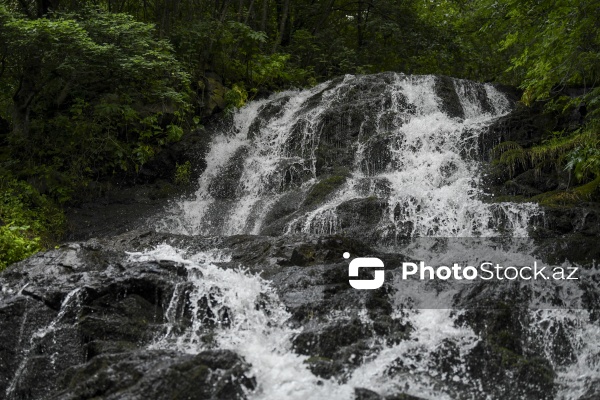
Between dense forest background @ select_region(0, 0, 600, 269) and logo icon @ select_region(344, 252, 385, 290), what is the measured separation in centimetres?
387

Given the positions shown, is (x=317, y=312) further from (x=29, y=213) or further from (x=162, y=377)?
(x=29, y=213)

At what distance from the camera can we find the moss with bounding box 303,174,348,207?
11.5m

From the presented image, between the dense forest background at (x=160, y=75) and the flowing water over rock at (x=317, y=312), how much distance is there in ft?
6.79

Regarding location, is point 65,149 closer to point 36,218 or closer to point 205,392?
point 36,218

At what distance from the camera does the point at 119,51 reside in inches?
498

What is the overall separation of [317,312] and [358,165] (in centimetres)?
633

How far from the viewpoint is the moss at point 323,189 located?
11.5 meters

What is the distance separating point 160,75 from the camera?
1402 centimetres

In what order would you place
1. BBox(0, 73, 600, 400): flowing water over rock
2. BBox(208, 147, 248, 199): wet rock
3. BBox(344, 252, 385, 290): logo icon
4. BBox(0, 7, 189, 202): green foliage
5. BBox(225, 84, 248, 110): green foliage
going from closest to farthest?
BBox(0, 73, 600, 400): flowing water over rock, BBox(344, 252, 385, 290): logo icon, BBox(0, 7, 189, 202): green foliage, BBox(208, 147, 248, 199): wet rock, BBox(225, 84, 248, 110): green foliage

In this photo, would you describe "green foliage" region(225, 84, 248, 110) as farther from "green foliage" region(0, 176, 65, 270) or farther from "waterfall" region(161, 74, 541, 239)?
"green foliage" region(0, 176, 65, 270)

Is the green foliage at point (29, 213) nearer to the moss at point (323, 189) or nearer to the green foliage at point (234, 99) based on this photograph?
the moss at point (323, 189)

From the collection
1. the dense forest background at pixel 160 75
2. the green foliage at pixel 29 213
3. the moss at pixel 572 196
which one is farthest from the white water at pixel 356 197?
the green foliage at pixel 29 213

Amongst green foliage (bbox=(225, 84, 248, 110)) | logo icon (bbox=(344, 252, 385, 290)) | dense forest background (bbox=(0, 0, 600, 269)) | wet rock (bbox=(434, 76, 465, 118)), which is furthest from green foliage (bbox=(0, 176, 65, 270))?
wet rock (bbox=(434, 76, 465, 118))

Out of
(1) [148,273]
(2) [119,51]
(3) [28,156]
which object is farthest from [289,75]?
(1) [148,273]
